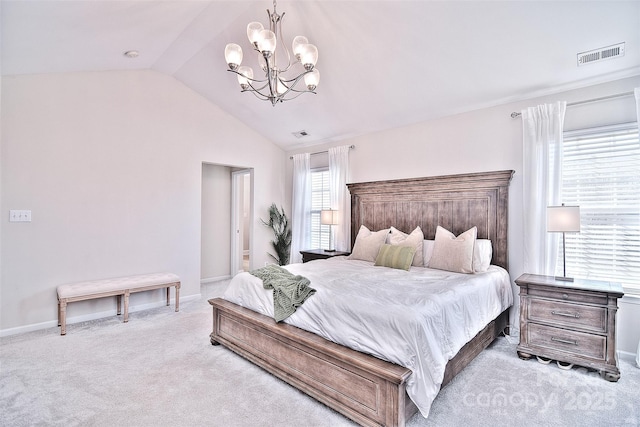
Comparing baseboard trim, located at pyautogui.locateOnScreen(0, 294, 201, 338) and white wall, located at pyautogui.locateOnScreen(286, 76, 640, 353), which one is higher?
white wall, located at pyautogui.locateOnScreen(286, 76, 640, 353)

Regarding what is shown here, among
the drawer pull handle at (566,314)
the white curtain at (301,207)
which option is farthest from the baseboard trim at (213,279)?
the drawer pull handle at (566,314)

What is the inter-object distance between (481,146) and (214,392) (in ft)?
12.3

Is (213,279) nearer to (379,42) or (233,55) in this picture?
(233,55)

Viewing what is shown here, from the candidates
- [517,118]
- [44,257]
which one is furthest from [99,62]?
[517,118]

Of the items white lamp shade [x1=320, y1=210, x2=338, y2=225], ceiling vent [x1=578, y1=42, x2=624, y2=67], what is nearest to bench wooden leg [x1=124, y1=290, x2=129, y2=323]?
white lamp shade [x1=320, y1=210, x2=338, y2=225]

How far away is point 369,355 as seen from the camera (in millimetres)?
1991

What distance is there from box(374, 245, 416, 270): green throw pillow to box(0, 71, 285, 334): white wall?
2.96 meters

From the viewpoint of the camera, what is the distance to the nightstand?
98.0 inches

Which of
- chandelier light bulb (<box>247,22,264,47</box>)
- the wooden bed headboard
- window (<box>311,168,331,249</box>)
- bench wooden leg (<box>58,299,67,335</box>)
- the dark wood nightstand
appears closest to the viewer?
chandelier light bulb (<box>247,22,264,47</box>)

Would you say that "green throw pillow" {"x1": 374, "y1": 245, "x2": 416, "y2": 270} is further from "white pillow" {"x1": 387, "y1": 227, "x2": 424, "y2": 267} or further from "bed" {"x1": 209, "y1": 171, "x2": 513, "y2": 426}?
"bed" {"x1": 209, "y1": 171, "x2": 513, "y2": 426}

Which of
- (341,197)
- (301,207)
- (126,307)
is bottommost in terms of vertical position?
(126,307)

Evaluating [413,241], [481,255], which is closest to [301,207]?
[413,241]

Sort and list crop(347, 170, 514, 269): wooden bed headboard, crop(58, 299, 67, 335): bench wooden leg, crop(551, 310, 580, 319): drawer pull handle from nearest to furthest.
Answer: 1. crop(551, 310, 580, 319): drawer pull handle
2. crop(58, 299, 67, 335): bench wooden leg
3. crop(347, 170, 514, 269): wooden bed headboard

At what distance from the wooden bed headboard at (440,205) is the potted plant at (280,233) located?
1537 millimetres
